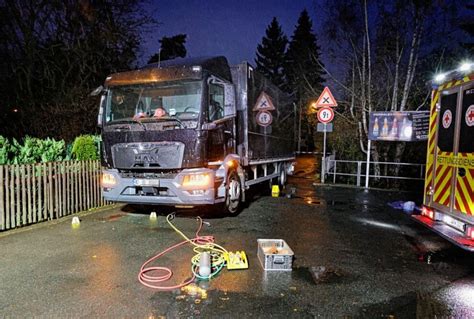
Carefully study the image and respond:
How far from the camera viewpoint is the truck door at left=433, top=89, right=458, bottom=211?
495 cm

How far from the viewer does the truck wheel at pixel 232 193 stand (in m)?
6.96

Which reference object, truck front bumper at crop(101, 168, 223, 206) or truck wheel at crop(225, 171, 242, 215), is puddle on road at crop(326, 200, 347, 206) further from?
truck front bumper at crop(101, 168, 223, 206)

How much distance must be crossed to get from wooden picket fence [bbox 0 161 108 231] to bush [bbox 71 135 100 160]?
34 cm

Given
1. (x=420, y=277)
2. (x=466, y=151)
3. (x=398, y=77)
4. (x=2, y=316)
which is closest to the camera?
(x=2, y=316)

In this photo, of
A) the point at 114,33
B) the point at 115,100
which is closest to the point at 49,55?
the point at 114,33

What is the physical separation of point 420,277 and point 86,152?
289 inches

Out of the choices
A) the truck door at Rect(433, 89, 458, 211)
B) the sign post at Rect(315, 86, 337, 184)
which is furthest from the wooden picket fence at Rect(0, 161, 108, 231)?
the sign post at Rect(315, 86, 337, 184)

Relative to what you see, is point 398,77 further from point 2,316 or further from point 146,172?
point 2,316

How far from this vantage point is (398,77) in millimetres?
12148

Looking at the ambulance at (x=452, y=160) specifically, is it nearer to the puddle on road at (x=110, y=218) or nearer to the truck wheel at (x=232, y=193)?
the truck wheel at (x=232, y=193)

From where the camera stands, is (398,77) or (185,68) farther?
(398,77)

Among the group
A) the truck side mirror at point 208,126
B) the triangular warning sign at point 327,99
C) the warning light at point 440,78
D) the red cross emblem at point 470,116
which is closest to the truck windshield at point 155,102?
the truck side mirror at point 208,126

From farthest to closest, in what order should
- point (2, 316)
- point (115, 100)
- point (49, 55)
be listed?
point (49, 55) < point (115, 100) < point (2, 316)

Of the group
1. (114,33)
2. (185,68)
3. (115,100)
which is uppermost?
(114,33)
